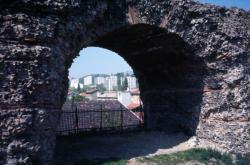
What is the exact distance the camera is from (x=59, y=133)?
8.86m

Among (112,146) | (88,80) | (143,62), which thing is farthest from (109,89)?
(112,146)

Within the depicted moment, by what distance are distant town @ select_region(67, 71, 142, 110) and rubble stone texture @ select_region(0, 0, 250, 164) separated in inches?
91.9

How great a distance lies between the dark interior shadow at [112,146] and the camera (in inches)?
244

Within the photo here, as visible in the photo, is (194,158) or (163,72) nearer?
(194,158)

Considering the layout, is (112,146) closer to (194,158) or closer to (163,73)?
(194,158)

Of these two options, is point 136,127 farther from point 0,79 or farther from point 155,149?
point 0,79

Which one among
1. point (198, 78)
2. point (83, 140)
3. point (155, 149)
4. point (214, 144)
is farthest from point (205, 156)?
point (83, 140)

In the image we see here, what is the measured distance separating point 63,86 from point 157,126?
494cm

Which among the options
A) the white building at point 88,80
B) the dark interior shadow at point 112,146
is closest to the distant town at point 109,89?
the white building at point 88,80

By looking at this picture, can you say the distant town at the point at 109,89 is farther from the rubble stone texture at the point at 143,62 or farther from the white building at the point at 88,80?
the rubble stone texture at the point at 143,62

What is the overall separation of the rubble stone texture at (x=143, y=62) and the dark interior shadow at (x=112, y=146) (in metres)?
0.75

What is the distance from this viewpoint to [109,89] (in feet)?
409

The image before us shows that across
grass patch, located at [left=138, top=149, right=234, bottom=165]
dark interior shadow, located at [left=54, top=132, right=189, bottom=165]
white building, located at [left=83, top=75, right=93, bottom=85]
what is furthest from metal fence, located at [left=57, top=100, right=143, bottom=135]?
white building, located at [left=83, top=75, right=93, bottom=85]

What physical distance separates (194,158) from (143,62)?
365 cm
